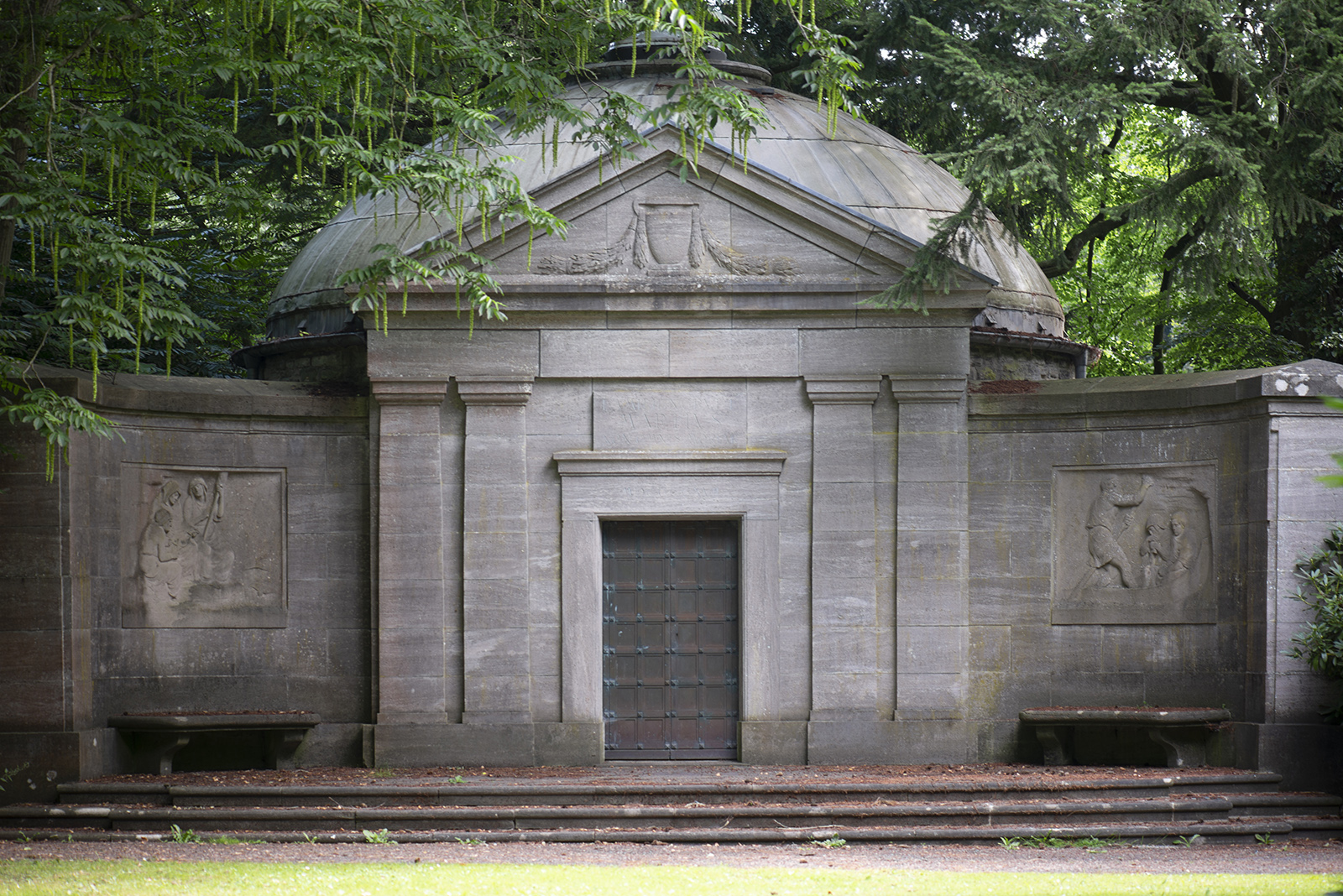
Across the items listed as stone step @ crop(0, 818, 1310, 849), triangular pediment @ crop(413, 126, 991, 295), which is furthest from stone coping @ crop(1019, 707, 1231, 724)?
triangular pediment @ crop(413, 126, 991, 295)

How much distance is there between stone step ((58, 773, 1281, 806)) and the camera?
505 inches

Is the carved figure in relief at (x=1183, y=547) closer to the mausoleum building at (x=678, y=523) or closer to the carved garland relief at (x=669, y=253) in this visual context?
the mausoleum building at (x=678, y=523)

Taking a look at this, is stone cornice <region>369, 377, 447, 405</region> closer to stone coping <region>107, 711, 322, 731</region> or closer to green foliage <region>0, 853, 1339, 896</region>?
stone coping <region>107, 711, 322, 731</region>

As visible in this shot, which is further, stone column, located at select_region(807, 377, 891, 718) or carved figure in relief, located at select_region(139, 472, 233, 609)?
carved figure in relief, located at select_region(139, 472, 233, 609)

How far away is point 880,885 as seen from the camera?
402 inches

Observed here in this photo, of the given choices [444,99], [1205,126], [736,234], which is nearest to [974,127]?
[1205,126]

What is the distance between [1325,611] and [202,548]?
450 inches

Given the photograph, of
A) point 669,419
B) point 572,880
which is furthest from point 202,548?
point 572,880

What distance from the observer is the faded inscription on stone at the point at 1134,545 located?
49.2ft

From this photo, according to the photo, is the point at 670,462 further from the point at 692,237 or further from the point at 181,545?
the point at 181,545

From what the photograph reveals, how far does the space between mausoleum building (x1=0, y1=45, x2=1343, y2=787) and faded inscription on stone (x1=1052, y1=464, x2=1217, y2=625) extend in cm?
3

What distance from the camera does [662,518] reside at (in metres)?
15.3

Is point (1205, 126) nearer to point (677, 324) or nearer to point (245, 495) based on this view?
point (677, 324)

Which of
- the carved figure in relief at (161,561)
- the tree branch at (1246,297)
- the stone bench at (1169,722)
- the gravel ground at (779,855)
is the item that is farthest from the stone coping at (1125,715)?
the tree branch at (1246,297)
